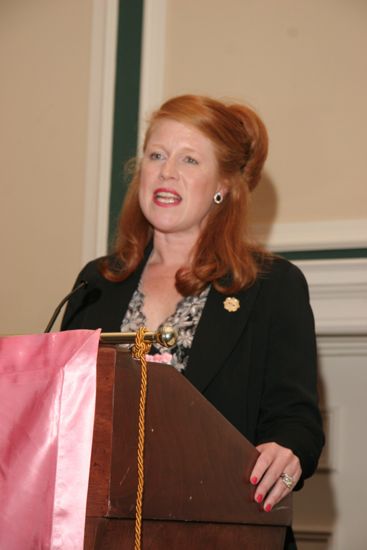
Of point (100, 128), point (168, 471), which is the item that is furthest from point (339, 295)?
point (168, 471)

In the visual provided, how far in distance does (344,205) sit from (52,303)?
1.34 metres

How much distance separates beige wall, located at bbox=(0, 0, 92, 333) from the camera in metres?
4.17

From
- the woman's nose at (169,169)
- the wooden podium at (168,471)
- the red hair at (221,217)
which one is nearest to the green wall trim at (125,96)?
the red hair at (221,217)

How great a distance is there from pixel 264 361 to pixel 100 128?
2051 millimetres

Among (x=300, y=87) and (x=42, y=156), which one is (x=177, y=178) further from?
(x=42, y=156)

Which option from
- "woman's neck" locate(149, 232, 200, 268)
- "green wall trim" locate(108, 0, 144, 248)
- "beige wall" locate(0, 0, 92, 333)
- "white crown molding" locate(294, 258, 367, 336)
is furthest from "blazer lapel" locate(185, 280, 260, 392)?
"beige wall" locate(0, 0, 92, 333)

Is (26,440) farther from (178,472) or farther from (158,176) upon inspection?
(158,176)

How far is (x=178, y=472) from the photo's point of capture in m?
1.55

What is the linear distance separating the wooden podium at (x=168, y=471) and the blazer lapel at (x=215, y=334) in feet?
1.68

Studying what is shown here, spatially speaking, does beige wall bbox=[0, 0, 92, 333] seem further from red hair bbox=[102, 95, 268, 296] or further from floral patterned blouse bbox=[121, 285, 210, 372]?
floral patterned blouse bbox=[121, 285, 210, 372]

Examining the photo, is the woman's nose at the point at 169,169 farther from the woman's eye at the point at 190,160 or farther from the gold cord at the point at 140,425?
the gold cord at the point at 140,425

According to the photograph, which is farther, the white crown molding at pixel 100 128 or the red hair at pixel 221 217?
the white crown molding at pixel 100 128

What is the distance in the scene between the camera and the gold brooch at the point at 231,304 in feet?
8.18

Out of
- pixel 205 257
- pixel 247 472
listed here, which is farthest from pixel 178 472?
pixel 205 257
